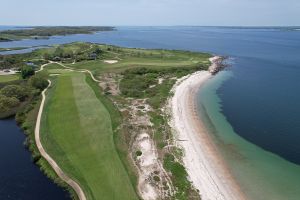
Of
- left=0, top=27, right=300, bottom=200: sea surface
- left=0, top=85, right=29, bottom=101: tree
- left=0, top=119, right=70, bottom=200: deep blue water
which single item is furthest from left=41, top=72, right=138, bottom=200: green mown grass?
left=0, top=27, right=300, bottom=200: sea surface

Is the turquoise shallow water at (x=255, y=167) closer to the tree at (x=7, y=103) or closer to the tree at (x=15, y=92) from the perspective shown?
the tree at (x=7, y=103)

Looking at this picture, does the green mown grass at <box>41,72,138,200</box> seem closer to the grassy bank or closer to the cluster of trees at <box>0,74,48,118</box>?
the grassy bank

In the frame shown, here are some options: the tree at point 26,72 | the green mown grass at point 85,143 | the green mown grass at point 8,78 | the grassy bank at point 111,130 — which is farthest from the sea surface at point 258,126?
the green mown grass at point 8,78

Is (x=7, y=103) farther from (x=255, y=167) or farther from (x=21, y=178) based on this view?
(x=255, y=167)

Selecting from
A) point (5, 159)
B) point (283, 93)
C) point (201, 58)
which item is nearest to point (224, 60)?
point (201, 58)

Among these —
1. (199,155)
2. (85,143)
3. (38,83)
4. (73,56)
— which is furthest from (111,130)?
(73,56)
